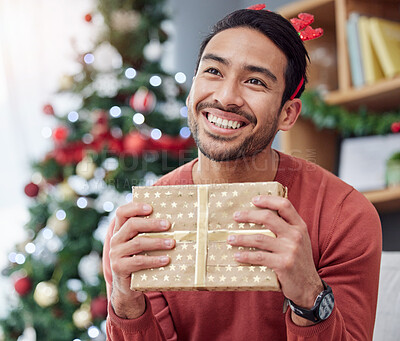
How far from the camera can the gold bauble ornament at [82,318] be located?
276 cm

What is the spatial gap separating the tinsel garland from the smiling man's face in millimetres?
1124

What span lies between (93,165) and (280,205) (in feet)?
6.29

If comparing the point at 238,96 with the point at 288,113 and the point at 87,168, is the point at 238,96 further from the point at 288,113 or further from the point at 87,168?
the point at 87,168

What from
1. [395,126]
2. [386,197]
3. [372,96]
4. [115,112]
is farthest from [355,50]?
[115,112]

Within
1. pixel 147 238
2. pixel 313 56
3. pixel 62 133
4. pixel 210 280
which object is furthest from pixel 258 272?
pixel 62 133

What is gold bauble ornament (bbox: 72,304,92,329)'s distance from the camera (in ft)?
9.06

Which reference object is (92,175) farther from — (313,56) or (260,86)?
(260,86)

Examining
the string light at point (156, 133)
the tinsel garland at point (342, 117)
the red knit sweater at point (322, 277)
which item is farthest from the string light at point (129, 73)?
the red knit sweater at point (322, 277)

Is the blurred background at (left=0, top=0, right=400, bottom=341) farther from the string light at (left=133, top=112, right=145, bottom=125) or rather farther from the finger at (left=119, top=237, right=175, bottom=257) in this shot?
the finger at (left=119, top=237, right=175, bottom=257)

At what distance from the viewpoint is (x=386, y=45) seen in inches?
92.9

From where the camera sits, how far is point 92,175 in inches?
110

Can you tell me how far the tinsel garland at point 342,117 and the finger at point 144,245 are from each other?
1576 millimetres

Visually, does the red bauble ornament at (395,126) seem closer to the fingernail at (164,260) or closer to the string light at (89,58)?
the string light at (89,58)

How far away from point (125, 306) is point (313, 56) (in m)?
1.81
